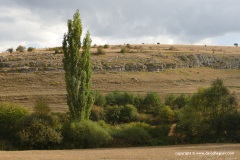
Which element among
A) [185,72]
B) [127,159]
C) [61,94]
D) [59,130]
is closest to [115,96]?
[61,94]

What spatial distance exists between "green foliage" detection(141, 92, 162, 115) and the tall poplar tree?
21232 millimetres

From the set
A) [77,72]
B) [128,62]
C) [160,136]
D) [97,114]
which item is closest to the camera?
[77,72]

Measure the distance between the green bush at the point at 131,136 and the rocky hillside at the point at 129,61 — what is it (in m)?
40.1

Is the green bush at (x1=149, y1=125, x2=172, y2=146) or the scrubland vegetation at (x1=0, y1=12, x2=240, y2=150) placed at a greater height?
the scrubland vegetation at (x1=0, y1=12, x2=240, y2=150)

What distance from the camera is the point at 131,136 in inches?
2215

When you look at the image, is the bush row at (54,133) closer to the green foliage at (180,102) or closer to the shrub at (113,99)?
the green foliage at (180,102)

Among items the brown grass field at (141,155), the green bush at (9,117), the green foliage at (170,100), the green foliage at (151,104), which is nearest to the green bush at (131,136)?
the green bush at (9,117)

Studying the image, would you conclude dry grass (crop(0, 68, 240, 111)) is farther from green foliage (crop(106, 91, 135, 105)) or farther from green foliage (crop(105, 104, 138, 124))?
green foliage (crop(105, 104, 138, 124))

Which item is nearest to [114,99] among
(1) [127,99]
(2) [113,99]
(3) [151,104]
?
(2) [113,99]

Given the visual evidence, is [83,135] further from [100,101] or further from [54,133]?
[100,101]

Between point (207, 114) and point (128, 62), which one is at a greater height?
point (128, 62)

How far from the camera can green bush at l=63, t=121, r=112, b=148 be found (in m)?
52.3

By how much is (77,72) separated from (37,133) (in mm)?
9597

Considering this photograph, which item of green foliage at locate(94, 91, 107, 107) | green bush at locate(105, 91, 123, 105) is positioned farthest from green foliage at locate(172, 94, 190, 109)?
green foliage at locate(94, 91, 107, 107)
